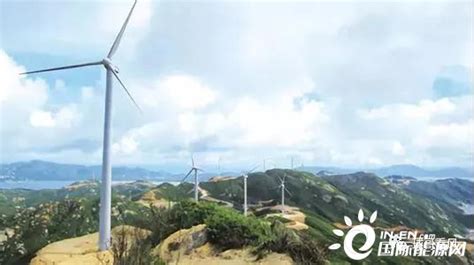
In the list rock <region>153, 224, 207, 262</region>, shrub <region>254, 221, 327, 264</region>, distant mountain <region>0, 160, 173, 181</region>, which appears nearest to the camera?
shrub <region>254, 221, 327, 264</region>

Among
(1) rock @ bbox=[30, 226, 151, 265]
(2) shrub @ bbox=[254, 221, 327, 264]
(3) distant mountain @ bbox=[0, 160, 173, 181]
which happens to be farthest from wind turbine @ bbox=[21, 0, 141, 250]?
(3) distant mountain @ bbox=[0, 160, 173, 181]

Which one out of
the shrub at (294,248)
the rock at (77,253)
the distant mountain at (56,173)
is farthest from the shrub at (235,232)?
the distant mountain at (56,173)

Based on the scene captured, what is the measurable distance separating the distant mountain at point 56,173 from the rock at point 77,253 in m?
17.7

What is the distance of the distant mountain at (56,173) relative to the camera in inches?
1485

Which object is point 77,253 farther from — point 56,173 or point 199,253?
point 56,173

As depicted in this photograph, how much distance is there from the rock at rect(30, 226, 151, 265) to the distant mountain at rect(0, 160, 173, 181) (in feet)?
58.2

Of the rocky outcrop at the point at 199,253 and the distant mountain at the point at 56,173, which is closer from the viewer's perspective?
the rocky outcrop at the point at 199,253

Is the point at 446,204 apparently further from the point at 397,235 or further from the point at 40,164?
the point at 397,235

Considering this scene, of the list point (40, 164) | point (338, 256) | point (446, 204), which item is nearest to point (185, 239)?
point (338, 256)

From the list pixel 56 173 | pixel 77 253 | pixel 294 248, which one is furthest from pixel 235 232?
pixel 56 173

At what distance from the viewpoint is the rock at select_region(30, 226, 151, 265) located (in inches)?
592

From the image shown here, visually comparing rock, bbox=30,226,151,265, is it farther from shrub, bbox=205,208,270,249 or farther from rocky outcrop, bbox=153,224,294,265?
shrub, bbox=205,208,270,249

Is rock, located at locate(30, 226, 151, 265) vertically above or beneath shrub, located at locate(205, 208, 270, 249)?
beneath

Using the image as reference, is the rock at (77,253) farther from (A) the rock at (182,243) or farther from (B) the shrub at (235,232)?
(B) the shrub at (235,232)
